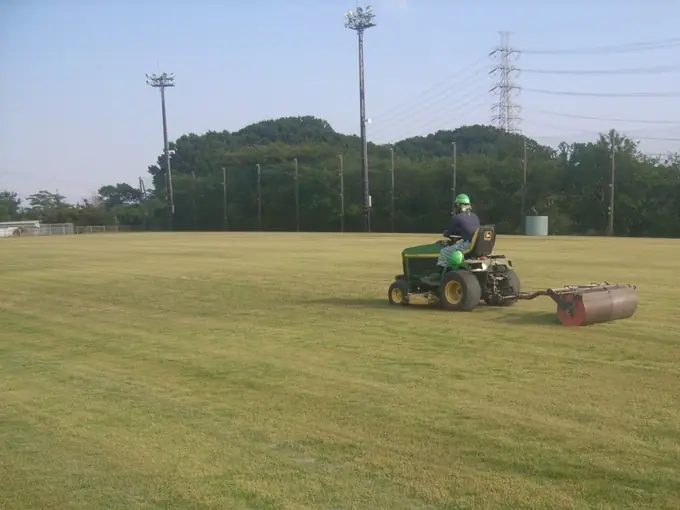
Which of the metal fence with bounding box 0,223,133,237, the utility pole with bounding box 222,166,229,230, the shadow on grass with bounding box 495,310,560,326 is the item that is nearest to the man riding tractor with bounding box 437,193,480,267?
the shadow on grass with bounding box 495,310,560,326

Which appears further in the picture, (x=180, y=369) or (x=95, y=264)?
(x=95, y=264)

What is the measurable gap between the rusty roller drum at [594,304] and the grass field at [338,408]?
0.56 ft

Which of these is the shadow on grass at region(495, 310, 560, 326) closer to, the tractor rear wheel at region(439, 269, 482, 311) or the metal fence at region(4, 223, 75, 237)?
the tractor rear wheel at region(439, 269, 482, 311)

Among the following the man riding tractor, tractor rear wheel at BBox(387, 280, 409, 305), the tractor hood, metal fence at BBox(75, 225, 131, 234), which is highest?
the man riding tractor

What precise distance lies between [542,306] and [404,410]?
5826 millimetres

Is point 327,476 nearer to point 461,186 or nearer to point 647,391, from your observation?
point 647,391

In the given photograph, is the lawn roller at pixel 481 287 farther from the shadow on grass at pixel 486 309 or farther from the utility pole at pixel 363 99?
A: the utility pole at pixel 363 99

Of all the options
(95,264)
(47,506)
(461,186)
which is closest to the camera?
(47,506)

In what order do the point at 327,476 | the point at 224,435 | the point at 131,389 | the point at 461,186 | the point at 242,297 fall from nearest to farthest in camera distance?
1. the point at 327,476
2. the point at 224,435
3. the point at 131,389
4. the point at 242,297
5. the point at 461,186

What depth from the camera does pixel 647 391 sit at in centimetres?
627

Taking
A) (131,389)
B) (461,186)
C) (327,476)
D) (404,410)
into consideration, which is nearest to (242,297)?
(131,389)

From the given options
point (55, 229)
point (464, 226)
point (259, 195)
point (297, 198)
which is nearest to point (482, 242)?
point (464, 226)

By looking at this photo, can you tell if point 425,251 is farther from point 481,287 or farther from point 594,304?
point 594,304

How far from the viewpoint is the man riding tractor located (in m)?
11.1
